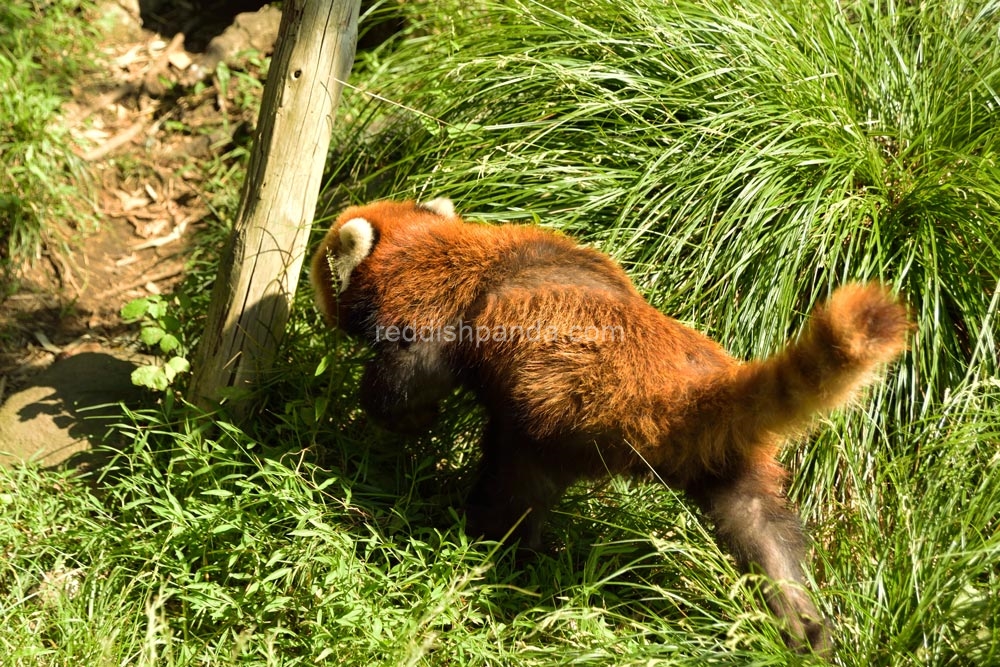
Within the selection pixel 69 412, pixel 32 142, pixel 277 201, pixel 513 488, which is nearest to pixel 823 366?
pixel 513 488

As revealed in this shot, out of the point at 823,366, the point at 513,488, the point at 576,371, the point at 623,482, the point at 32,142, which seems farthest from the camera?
the point at 32,142

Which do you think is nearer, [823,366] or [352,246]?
[823,366]

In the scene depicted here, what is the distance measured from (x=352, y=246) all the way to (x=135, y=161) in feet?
9.67

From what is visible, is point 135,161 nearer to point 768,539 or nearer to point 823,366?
point 768,539

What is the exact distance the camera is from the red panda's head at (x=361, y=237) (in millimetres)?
3443

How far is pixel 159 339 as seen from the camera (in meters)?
3.86

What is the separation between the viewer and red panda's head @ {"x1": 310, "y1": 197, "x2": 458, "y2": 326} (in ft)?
11.3

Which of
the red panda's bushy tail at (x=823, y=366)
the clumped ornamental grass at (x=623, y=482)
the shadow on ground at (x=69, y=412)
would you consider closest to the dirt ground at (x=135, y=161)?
the shadow on ground at (x=69, y=412)

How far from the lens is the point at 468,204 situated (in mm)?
3914

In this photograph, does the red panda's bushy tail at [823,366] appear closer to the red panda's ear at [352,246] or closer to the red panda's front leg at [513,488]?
the red panda's front leg at [513,488]

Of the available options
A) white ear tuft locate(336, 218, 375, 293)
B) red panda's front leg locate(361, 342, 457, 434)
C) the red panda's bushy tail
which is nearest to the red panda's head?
white ear tuft locate(336, 218, 375, 293)

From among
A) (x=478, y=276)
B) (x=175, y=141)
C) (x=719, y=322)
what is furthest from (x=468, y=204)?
(x=175, y=141)

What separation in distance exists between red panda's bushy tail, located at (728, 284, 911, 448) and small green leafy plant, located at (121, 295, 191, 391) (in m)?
2.39

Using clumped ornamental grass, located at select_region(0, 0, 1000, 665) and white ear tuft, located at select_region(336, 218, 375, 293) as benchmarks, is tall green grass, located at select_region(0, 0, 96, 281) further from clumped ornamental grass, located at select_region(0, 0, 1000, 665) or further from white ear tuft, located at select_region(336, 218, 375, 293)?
white ear tuft, located at select_region(336, 218, 375, 293)
